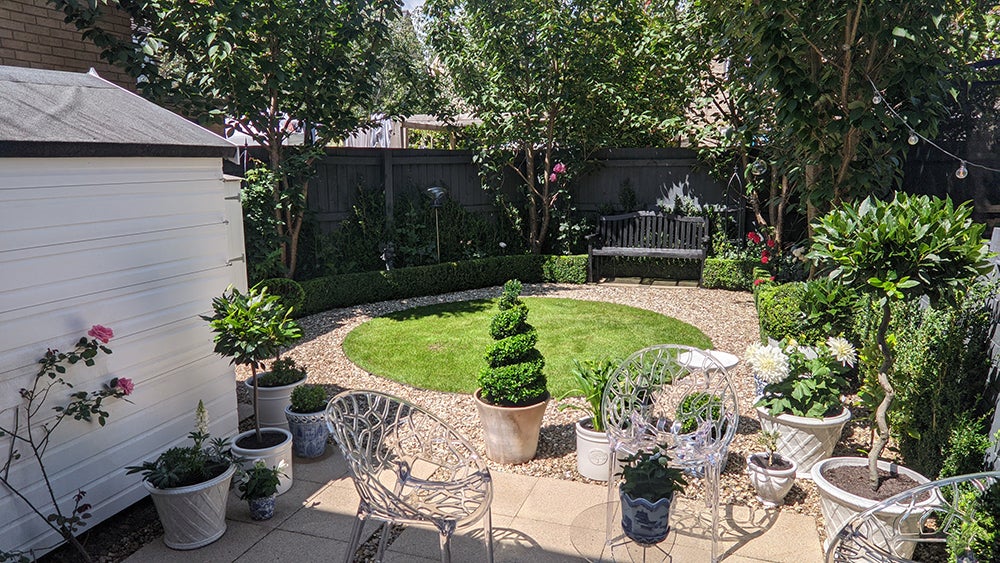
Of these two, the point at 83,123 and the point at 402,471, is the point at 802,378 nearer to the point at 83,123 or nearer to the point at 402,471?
the point at 402,471

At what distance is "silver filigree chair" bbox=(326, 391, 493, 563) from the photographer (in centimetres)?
253

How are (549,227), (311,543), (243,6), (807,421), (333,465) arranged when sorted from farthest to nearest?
(549,227) < (243,6) < (333,465) < (807,421) < (311,543)

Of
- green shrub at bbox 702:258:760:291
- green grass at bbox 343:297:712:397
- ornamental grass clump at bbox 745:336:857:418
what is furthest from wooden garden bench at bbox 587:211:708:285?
ornamental grass clump at bbox 745:336:857:418

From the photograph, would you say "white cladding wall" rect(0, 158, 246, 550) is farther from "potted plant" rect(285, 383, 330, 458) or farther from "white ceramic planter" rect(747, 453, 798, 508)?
"white ceramic planter" rect(747, 453, 798, 508)

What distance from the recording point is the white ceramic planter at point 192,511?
3059mm

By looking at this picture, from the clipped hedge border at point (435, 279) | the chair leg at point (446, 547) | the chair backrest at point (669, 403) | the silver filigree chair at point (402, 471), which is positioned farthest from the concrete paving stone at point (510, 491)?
the clipped hedge border at point (435, 279)

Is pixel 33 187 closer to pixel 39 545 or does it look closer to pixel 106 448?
pixel 106 448

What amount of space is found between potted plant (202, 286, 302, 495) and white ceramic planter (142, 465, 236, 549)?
0.38 meters

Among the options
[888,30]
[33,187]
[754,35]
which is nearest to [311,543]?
[33,187]

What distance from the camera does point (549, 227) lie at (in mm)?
10648

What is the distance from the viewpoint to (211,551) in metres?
3.13

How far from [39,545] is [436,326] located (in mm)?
4775

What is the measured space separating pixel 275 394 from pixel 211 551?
1.45 meters

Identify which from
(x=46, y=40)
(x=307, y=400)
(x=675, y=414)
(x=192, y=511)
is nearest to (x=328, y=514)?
(x=192, y=511)
